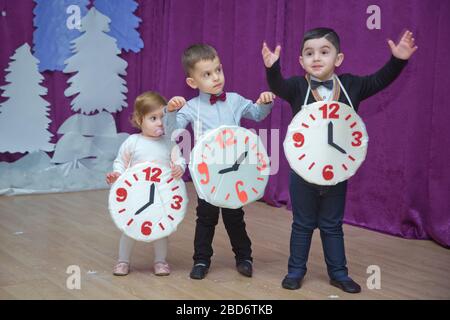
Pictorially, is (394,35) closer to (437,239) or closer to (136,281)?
(437,239)

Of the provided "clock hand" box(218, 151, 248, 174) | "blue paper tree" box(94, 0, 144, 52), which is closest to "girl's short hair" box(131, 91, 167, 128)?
"clock hand" box(218, 151, 248, 174)

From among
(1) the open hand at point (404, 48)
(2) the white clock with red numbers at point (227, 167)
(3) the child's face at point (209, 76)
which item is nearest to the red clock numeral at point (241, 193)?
(2) the white clock with red numbers at point (227, 167)

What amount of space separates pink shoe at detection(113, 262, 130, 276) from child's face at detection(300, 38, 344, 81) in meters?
0.97

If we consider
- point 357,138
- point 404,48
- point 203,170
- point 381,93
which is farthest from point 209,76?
point 381,93

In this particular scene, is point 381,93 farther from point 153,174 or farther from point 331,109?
point 153,174

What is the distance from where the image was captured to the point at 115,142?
14.5ft

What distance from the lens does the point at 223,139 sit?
2.15 meters

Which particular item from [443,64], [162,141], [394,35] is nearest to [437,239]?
[443,64]

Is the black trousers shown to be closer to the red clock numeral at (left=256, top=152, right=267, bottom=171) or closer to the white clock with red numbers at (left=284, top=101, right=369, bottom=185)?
the red clock numeral at (left=256, top=152, right=267, bottom=171)

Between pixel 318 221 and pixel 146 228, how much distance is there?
605 mm

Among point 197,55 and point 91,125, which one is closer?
Answer: point 197,55

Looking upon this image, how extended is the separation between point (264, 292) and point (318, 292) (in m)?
0.18

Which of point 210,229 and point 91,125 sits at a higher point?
point 91,125

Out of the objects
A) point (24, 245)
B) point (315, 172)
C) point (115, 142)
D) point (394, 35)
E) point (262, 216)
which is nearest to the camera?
point (315, 172)
